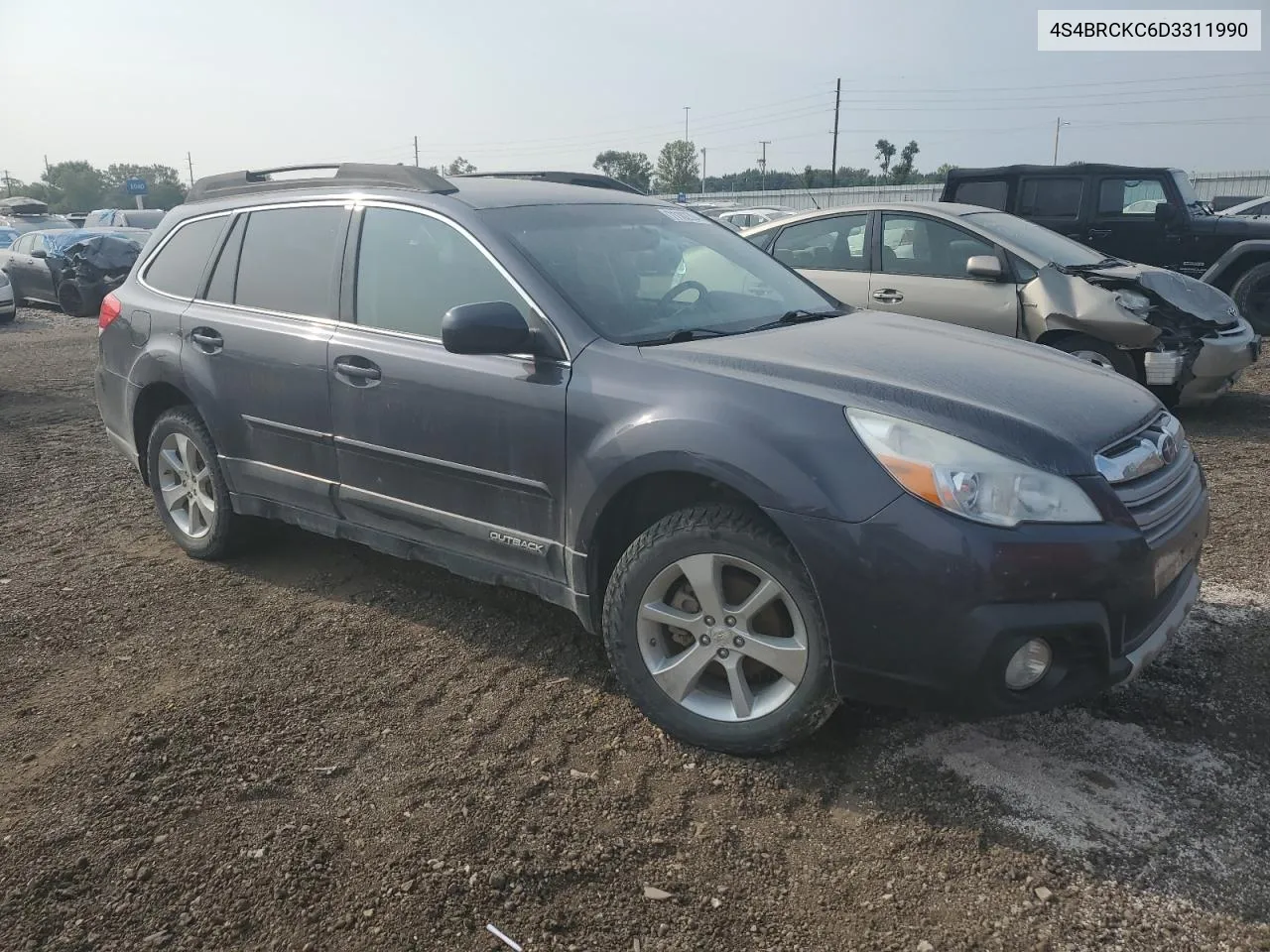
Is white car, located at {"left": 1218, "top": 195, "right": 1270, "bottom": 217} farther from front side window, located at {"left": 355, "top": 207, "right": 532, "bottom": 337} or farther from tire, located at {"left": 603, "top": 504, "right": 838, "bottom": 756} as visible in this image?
tire, located at {"left": 603, "top": 504, "right": 838, "bottom": 756}

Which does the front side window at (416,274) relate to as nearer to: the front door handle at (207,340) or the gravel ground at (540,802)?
the front door handle at (207,340)

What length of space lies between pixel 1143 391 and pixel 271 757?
3.05 m

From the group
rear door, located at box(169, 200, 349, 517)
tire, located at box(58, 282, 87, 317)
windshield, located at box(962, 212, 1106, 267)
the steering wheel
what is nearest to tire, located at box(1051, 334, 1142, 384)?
windshield, located at box(962, 212, 1106, 267)

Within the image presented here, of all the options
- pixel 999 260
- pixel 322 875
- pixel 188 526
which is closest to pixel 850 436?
pixel 322 875

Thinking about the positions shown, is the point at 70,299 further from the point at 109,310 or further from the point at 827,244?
the point at 827,244

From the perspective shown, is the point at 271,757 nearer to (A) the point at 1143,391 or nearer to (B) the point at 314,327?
(B) the point at 314,327

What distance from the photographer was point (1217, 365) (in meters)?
6.85

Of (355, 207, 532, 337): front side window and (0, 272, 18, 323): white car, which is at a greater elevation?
(355, 207, 532, 337): front side window

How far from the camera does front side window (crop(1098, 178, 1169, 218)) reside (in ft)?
33.2

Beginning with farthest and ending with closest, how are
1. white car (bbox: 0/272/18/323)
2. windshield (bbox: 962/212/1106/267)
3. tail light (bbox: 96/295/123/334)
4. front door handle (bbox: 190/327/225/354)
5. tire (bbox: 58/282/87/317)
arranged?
tire (bbox: 58/282/87/317) < white car (bbox: 0/272/18/323) < windshield (bbox: 962/212/1106/267) < tail light (bbox: 96/295/123/334) < front door handle (bbox: 190/327/225/354)

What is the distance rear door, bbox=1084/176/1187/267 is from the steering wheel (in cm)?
797

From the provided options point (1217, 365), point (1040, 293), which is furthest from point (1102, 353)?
point (1217, 365)

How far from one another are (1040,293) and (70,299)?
16.4 meters

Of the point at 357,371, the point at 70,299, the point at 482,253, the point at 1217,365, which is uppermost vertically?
the point at 482,253
